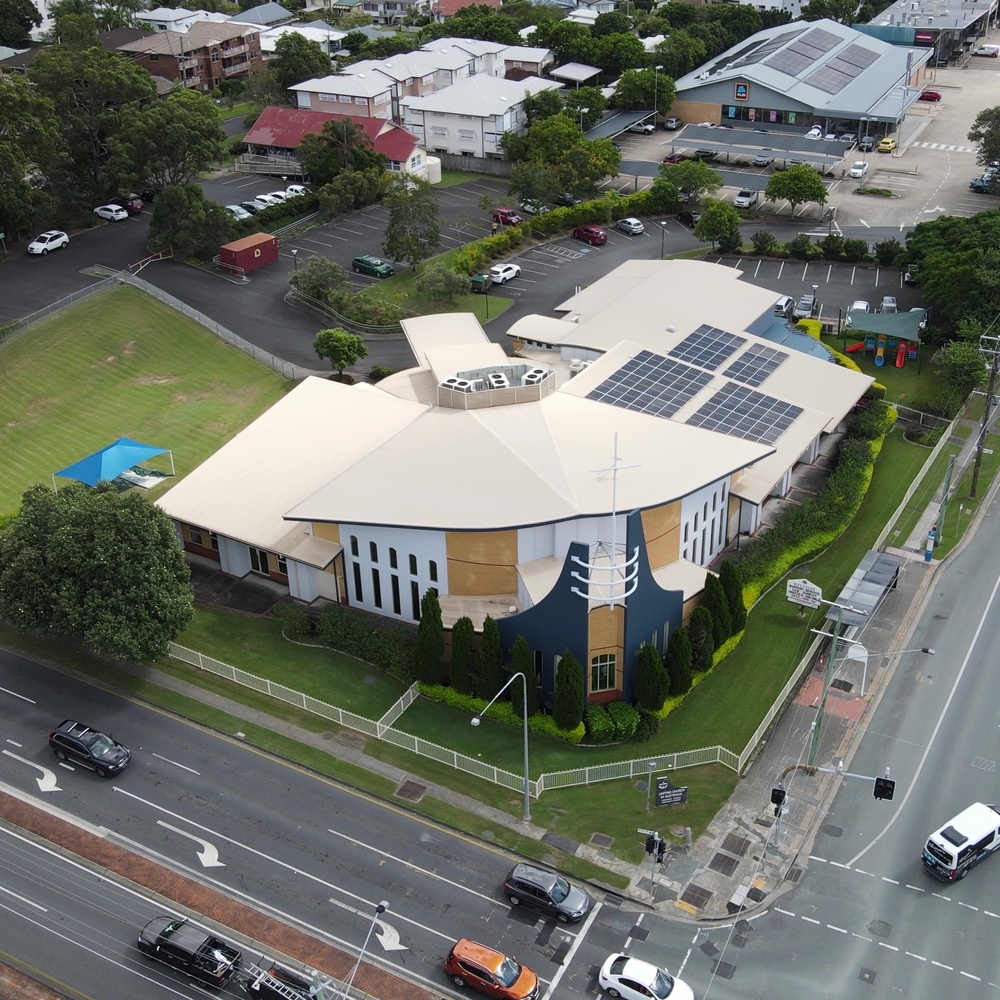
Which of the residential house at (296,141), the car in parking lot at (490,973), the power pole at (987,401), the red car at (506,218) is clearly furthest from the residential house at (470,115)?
the car in parking lot at (490,973)

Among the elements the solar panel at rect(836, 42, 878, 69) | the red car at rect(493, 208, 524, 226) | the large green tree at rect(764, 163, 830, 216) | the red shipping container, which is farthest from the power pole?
the solar panel at rect(836, 42, 878, 69)

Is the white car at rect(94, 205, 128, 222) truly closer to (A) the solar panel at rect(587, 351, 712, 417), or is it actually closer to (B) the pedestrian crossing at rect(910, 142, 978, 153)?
(A) the solar panel at rect(587, 351, 712, 417)

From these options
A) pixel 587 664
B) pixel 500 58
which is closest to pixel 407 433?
pixel 587 664

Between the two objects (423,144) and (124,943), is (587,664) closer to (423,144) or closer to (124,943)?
(124,943)

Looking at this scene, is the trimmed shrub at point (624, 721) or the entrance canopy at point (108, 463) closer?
the trimmed shrub at point (624, 721)

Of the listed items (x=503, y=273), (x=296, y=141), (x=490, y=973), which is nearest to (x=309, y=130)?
(x=296, y=141)

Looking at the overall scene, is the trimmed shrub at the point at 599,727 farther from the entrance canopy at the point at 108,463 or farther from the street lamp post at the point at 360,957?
the entrance canopy at the point at 108,463
